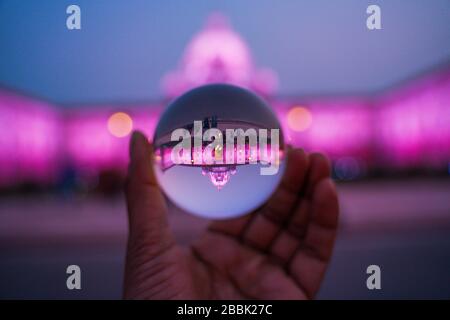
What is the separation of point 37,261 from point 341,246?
15.8 feet

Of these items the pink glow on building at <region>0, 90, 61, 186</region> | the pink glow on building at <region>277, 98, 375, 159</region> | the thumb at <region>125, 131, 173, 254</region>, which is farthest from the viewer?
the pink glow on building at <region>277, 98, 375, 159</region>

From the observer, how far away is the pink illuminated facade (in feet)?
55.2

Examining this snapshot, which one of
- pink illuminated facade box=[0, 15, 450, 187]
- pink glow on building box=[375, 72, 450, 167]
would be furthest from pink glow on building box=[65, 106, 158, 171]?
pink glow on building box=[375, 72, 450, 167]

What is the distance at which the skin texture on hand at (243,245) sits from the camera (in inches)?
75.2

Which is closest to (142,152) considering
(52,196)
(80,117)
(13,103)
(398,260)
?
(398,260)

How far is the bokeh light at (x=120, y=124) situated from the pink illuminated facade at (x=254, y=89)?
188 millimetres

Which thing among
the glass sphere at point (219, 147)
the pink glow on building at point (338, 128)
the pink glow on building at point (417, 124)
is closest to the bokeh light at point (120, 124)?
the pink glow on building at point (338, 128)

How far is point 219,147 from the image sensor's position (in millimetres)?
1451

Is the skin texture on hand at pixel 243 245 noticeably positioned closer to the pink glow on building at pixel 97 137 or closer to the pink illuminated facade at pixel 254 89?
the pink illuminated facade at pixel 254 89

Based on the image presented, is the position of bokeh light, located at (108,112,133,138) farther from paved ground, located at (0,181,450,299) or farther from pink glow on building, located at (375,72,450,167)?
pink glow on building, located at (375,72,450,167)

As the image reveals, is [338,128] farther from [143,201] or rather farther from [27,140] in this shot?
[143,201]

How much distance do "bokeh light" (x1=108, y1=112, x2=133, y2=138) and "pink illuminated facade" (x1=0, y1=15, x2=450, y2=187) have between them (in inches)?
7.4

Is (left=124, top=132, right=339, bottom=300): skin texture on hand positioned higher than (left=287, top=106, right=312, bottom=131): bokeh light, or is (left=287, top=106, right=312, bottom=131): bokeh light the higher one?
(left=287, top=106, right=312, bottom=131): bokeh light

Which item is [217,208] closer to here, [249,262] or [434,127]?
[249,262]
